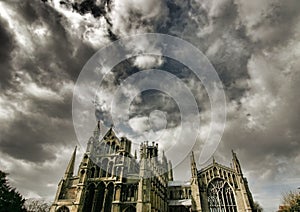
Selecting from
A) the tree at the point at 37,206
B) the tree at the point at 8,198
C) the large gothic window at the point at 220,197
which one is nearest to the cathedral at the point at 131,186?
the large gothic window at the point at 220,197

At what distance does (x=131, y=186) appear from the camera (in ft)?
106

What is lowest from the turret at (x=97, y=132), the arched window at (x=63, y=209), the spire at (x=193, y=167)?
the arched window at (x=63, y=209)

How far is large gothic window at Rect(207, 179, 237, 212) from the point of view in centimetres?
4331

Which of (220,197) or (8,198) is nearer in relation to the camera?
(8,198)

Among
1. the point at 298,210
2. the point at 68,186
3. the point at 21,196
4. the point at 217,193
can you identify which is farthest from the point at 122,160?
the point at 298,210

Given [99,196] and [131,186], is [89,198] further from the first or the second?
[131,186]

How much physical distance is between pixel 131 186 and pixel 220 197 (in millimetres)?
25044

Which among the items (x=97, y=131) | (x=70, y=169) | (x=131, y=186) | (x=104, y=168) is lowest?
(x=131, y=186)

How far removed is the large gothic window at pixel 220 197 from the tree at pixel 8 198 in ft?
128

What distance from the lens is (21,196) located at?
29469 mm

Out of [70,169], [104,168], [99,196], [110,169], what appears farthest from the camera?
[70,169]

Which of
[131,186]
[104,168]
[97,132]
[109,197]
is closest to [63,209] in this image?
[109,197]

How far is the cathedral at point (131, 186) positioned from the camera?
104 ft

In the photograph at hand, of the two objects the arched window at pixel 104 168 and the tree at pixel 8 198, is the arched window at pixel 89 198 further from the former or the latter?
the tree at pixel 8 198
